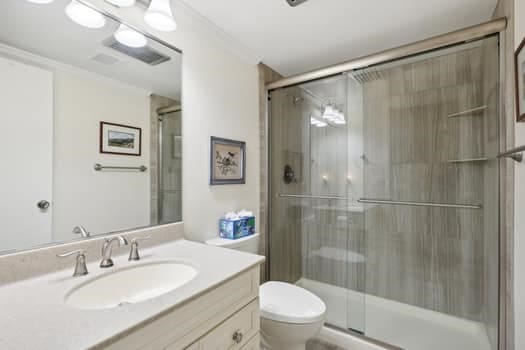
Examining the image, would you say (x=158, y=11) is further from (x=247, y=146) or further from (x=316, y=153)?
(x=316, y=153)

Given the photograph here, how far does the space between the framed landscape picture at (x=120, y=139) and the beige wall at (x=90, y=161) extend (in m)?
0.02

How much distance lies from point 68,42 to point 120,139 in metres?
0.45

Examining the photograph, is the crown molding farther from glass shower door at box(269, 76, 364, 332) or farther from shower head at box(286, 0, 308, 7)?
shower head at box(286, 0, 308, 7)

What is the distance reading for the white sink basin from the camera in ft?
2.76

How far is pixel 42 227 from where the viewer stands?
3.04ft

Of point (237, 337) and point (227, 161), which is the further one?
point (227, 161)

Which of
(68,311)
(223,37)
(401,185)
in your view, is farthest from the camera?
(401,185)

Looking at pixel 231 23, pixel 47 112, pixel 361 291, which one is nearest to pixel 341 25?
pixel 231 23

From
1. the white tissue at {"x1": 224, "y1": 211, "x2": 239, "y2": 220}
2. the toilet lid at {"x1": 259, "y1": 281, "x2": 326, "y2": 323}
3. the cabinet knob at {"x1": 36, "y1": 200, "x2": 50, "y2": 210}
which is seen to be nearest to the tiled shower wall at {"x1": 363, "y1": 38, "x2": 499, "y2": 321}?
the toilet lid at {"x1": 259, "y1": 281, "x2": 326, "y2": 323}

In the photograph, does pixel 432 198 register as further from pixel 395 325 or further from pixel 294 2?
pixel 294 2

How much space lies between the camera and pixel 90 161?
42.6 inches

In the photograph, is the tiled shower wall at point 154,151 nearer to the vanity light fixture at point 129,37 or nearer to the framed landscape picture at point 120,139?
the framed landscape picture at point 120,139

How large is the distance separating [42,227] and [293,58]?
2022 mm

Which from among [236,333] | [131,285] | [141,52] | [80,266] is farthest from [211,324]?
[141,52]
